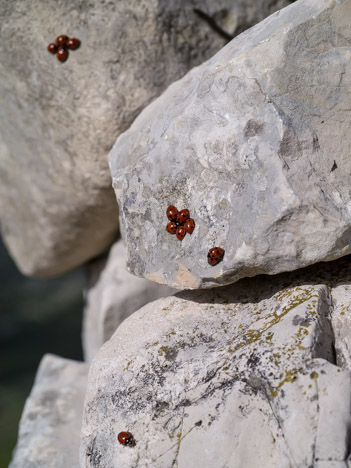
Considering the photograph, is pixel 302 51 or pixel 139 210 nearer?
pixel 302 51

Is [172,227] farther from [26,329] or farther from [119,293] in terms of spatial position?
[26,329]

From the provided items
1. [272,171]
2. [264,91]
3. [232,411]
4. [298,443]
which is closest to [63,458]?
[232,411]

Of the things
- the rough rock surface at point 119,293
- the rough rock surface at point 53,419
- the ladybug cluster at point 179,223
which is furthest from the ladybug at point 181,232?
the rough rock surface at point 53,419

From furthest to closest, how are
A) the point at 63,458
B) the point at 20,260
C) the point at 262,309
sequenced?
1. the point at 20,260
2. the point at 63,458
3. the point at 262,309

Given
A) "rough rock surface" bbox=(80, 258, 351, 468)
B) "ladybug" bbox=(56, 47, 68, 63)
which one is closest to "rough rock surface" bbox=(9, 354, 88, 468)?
"rough rock surface" bbox=(80, 258, 351, 468)

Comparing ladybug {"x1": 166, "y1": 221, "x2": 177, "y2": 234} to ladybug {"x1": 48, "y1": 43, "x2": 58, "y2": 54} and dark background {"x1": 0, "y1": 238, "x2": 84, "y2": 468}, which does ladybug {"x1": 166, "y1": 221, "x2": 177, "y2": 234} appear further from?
dark background {"x1": 0, "y1": 238, "x2": 84, "y2": 468}

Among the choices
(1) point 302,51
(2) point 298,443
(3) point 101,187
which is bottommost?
(2) point 298,443

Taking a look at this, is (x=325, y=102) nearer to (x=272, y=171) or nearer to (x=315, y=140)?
(x=315, y=140)

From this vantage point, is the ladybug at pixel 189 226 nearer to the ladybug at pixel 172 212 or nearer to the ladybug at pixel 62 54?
the ladybug at pixel 172 212
